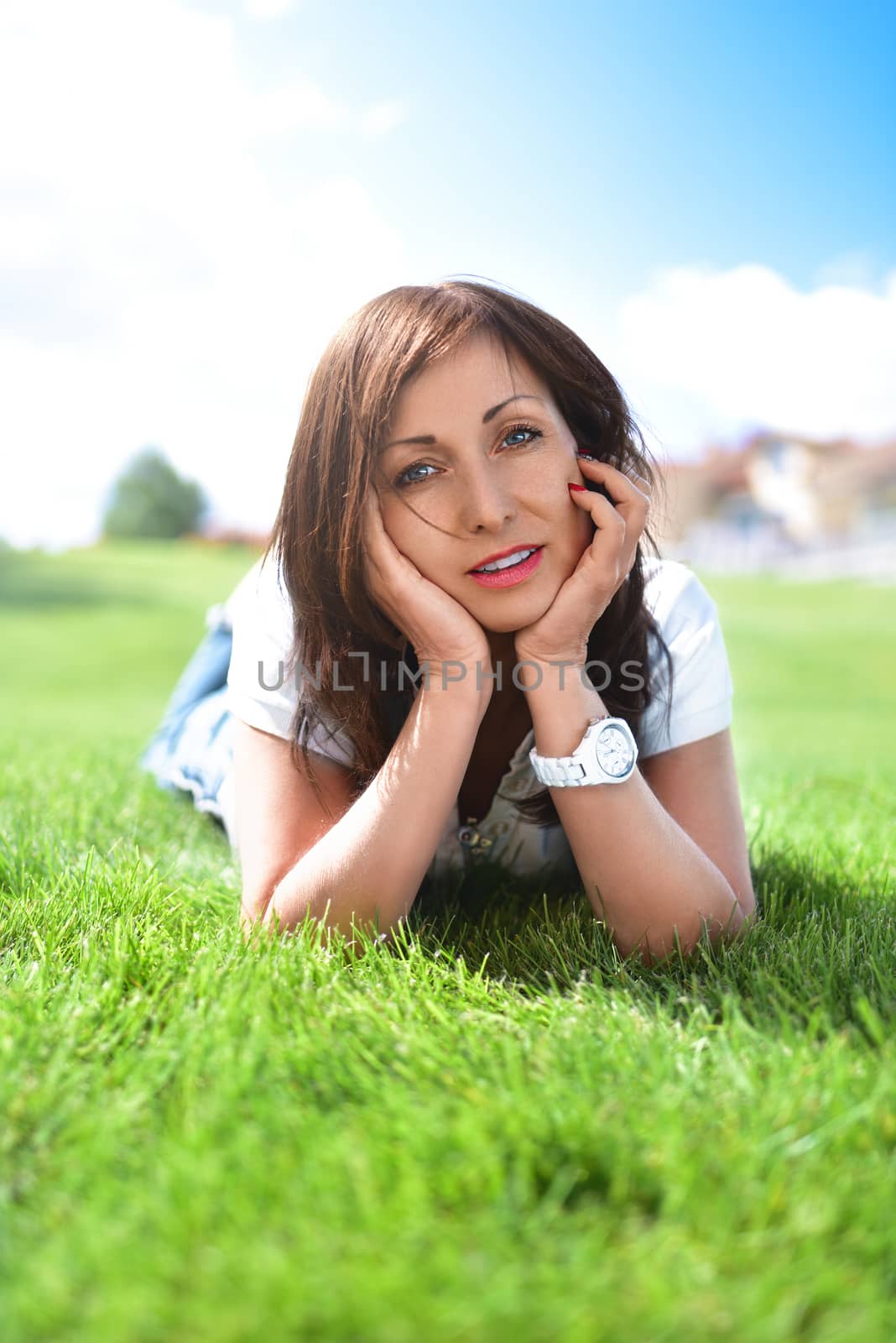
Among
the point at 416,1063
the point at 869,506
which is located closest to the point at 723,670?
the point at 416,1063

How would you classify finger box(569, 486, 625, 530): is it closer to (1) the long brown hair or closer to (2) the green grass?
(1) the long brown hair

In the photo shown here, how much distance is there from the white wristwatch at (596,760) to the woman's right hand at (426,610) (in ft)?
0.71

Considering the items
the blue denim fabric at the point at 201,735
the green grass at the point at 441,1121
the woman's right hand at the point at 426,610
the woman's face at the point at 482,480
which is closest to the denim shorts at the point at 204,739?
the blue denim fabric at the point at 201,735

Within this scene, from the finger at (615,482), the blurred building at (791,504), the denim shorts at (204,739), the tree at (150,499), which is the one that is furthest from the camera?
the tree at (150,499)

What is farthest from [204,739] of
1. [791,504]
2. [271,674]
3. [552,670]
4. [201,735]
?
[791,504]

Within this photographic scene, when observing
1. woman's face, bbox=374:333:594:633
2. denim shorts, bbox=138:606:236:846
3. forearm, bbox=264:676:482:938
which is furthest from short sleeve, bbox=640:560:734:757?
denim shorts, bbox=138:606:236:846

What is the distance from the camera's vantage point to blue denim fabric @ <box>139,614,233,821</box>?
3.51 meters

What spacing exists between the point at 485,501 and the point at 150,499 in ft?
245

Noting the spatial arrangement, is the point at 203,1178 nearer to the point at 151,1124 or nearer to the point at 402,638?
the point at 151,1124

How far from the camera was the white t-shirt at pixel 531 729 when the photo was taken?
2412mm

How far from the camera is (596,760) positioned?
6.93ft

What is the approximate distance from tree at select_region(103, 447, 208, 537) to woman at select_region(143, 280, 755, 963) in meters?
71.6

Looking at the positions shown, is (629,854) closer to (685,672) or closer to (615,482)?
(685,672)

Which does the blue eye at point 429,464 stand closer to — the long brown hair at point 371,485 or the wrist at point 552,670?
the long brown hair at point 371,485
